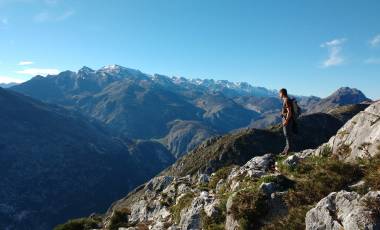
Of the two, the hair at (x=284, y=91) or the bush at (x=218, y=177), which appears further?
the bush at (x=218, y=177)

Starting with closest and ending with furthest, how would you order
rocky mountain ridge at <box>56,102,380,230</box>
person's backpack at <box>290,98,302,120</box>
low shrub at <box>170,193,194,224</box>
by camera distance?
1. rocky mountain ridge at <box>56,102,380,230</box>
2. person's backpack at <box>290,98,302,120</box>
3. low shrub at <box>170,193,194,224</box>

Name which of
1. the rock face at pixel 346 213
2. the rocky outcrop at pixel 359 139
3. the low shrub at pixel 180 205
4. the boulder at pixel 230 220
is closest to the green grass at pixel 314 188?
the rock face at pixel 346 213

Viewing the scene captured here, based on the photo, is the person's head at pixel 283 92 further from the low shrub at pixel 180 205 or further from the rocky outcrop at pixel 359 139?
the low shrub at pixel 180 205

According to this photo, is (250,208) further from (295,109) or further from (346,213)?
(295,109)

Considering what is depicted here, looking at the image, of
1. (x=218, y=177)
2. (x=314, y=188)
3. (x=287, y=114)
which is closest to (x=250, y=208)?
(x=314, y=188)

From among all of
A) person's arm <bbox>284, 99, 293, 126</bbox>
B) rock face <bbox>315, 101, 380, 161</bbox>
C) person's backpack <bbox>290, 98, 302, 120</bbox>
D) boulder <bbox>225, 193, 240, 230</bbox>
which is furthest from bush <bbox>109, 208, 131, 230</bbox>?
rock face <bbox>315, 101, 380, 161</bbox>

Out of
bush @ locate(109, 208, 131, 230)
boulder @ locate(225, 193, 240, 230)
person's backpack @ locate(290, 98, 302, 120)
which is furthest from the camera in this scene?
bush @ locate(109, 208, 131, 230)

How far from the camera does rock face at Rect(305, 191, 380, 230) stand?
48.1 feet

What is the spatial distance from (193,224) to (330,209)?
377 inches

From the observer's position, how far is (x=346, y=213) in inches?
615

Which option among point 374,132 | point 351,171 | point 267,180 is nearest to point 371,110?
point 374,132

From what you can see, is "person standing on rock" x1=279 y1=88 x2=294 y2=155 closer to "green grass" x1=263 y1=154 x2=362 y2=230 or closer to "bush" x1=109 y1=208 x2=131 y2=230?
"green grass" x1=263 y1=154 x2=362 y2=230

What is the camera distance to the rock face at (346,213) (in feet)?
48.1

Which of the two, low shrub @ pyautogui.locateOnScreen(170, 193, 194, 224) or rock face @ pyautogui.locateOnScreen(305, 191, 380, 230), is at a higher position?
rock face @ pyautogui.locateOnScreen(305, 191, 380, 230)
